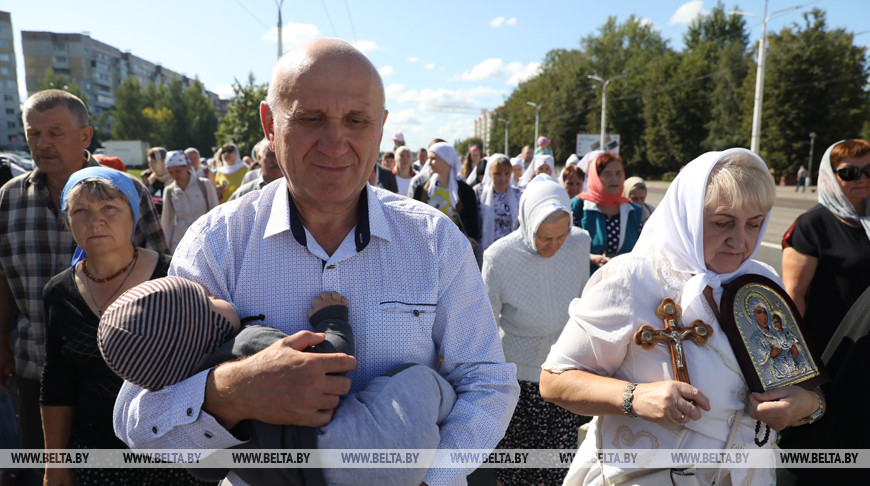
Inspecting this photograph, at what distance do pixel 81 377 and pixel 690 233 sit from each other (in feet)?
8.20

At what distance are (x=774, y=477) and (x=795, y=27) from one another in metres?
52.2

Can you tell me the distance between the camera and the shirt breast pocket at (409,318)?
60.0 inches

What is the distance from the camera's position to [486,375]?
1546mm

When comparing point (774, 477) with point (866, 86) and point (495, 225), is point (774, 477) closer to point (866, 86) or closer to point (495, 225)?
point (495, 225)

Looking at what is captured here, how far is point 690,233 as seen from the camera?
6.50ft

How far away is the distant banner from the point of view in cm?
127

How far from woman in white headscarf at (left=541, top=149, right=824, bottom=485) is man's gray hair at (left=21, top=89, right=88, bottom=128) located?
306 cm

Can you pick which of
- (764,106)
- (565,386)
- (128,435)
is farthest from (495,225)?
(764,106)

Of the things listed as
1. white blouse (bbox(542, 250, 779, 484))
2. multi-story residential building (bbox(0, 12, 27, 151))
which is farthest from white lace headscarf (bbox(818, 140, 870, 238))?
multi-story residential building (bbox(0, 12, 27, 151))

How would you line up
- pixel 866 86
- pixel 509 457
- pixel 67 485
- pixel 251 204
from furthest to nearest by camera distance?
pixel 866 86 < pixel 509 457 < pixel 67 485 < pixel 251 204

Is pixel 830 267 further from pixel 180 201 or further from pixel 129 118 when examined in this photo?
pixel 129 118

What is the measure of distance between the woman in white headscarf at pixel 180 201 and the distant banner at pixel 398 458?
3891 mm

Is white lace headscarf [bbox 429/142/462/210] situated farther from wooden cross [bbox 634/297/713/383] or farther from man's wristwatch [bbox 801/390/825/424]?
man's wristwatch [bbox 801/390/825/424]

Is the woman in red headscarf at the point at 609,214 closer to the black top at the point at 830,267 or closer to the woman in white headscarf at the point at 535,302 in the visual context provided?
the woman in white headscarf at the point at 535,302
